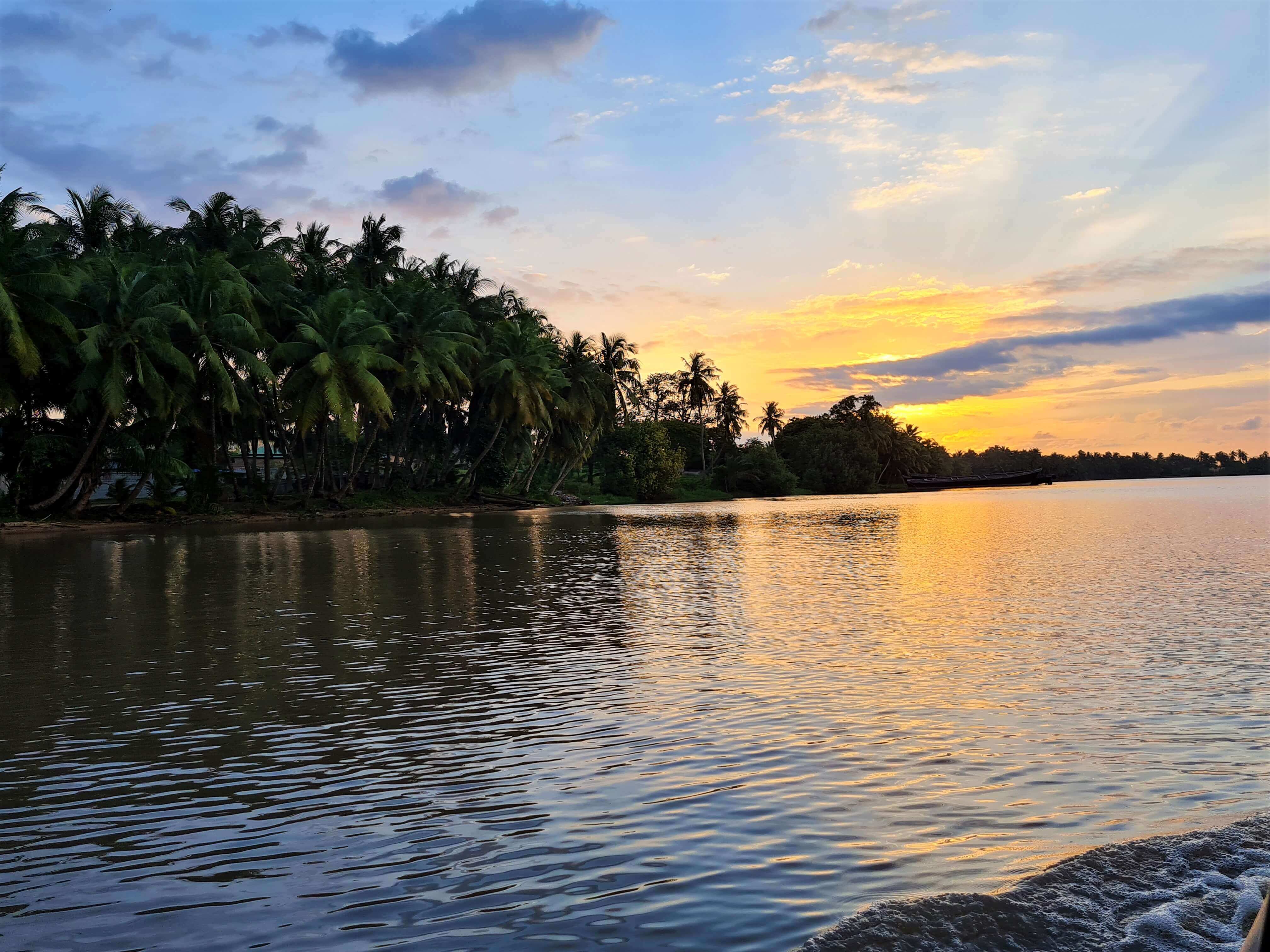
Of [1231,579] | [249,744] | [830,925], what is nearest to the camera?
[830,925]

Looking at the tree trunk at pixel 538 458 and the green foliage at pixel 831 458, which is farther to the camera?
the green foliage at pixel 831 458

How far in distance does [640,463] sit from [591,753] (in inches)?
2683

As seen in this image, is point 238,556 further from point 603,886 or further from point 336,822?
point 603,886

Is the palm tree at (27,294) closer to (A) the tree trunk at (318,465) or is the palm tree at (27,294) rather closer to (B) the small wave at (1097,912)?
(A) the tree trunk at (318,465)

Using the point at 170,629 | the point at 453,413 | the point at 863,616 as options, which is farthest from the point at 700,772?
the point at 453,413

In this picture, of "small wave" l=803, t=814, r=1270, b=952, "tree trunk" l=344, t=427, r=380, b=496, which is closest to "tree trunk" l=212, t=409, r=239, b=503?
"tree trunk" l=344, t=427, r=380, b=496

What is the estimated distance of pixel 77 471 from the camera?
36.8 m

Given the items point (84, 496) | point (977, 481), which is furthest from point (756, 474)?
point (84, 496)

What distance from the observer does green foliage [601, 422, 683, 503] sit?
74.6 m

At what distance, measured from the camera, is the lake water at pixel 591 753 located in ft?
14.4

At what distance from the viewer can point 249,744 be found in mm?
7324

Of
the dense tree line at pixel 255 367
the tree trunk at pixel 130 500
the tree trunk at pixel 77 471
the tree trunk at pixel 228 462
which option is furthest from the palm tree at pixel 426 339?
the tree trunk at pixel 77 471

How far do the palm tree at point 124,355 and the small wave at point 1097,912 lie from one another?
118 ft

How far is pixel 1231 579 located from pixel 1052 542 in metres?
9.38
